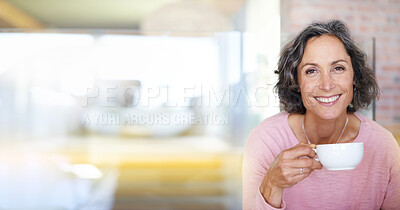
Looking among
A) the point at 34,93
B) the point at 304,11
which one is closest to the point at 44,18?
the point at 34,93

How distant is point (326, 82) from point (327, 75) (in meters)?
0.02

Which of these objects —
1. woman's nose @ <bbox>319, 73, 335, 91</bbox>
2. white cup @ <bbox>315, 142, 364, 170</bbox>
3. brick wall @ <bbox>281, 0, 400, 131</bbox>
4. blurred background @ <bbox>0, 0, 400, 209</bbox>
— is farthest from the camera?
brick wall @ <bbox>281, 0, 400, 131</bbox>

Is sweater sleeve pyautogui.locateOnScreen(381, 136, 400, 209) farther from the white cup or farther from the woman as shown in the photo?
the white cup

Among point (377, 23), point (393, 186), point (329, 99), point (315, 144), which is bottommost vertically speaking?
A: point (393, 186)

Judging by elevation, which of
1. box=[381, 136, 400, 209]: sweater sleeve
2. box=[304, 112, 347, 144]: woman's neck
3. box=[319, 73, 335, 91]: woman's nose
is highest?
box=[319, 73, 335, 91]: woman's nose

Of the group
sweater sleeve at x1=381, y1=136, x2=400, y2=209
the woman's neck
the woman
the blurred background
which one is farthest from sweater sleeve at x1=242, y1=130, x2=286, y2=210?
the blurred background

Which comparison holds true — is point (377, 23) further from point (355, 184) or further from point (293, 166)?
point (293, 166)

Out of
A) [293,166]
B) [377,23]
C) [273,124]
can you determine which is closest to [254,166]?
[273,124]

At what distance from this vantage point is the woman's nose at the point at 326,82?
0.92 meters

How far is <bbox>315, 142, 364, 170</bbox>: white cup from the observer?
74 cm

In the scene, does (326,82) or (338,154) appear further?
(326,82)

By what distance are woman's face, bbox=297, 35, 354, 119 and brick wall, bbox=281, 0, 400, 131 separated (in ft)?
2.74

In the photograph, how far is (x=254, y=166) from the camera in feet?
3.14

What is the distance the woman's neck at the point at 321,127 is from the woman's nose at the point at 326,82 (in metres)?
0.11
